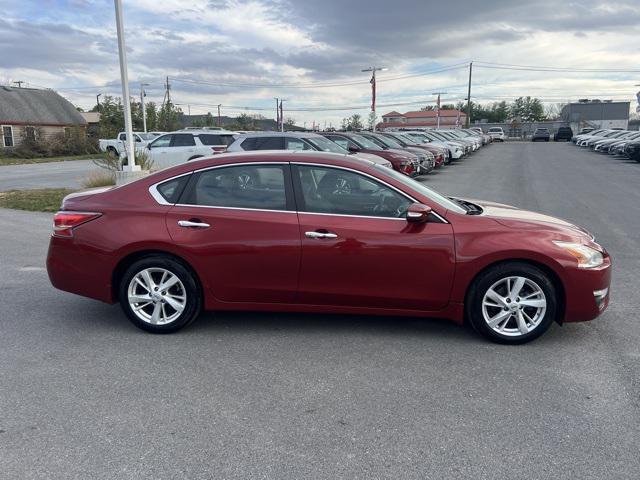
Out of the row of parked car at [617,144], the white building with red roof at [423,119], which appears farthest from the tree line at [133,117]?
the white building with red roof at [423,119]

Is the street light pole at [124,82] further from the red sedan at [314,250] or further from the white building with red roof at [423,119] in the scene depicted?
the white building with red roof at [423,119]

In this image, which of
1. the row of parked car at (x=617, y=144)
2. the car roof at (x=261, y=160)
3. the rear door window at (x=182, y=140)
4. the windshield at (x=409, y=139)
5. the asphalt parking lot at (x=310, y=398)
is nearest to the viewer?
the asphalt parking lot at (x=310, y=398)

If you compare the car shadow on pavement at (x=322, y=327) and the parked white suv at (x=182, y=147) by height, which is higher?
the parked white suv at (x=182, y=147)

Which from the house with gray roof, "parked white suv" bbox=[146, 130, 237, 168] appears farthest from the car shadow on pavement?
the house with gray roof

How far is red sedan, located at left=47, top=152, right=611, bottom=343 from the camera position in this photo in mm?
4438

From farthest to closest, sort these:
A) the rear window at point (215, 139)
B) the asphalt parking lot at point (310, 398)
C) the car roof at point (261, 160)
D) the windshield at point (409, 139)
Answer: the windshield at point (409, 139) → the rear window at point (215, 139) → the car roof at point (261, 160) → the asphalt parking lot at point (310, 398)

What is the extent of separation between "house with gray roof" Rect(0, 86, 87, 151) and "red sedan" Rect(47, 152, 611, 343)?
153ft

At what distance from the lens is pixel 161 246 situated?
4680mm

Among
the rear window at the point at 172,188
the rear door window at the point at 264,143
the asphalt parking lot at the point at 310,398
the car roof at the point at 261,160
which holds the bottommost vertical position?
the asphalt parking lot at the point at 310,398

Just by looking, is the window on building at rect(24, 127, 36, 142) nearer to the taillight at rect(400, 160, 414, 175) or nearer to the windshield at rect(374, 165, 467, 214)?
the taillight at rect(400, 160, 414, 175)

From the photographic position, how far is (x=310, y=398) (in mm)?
3639

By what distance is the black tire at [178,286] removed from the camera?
471cm

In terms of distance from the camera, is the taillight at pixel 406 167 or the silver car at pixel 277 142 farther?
the taillight at pixel 406 167

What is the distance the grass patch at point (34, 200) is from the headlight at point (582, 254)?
1066cm
